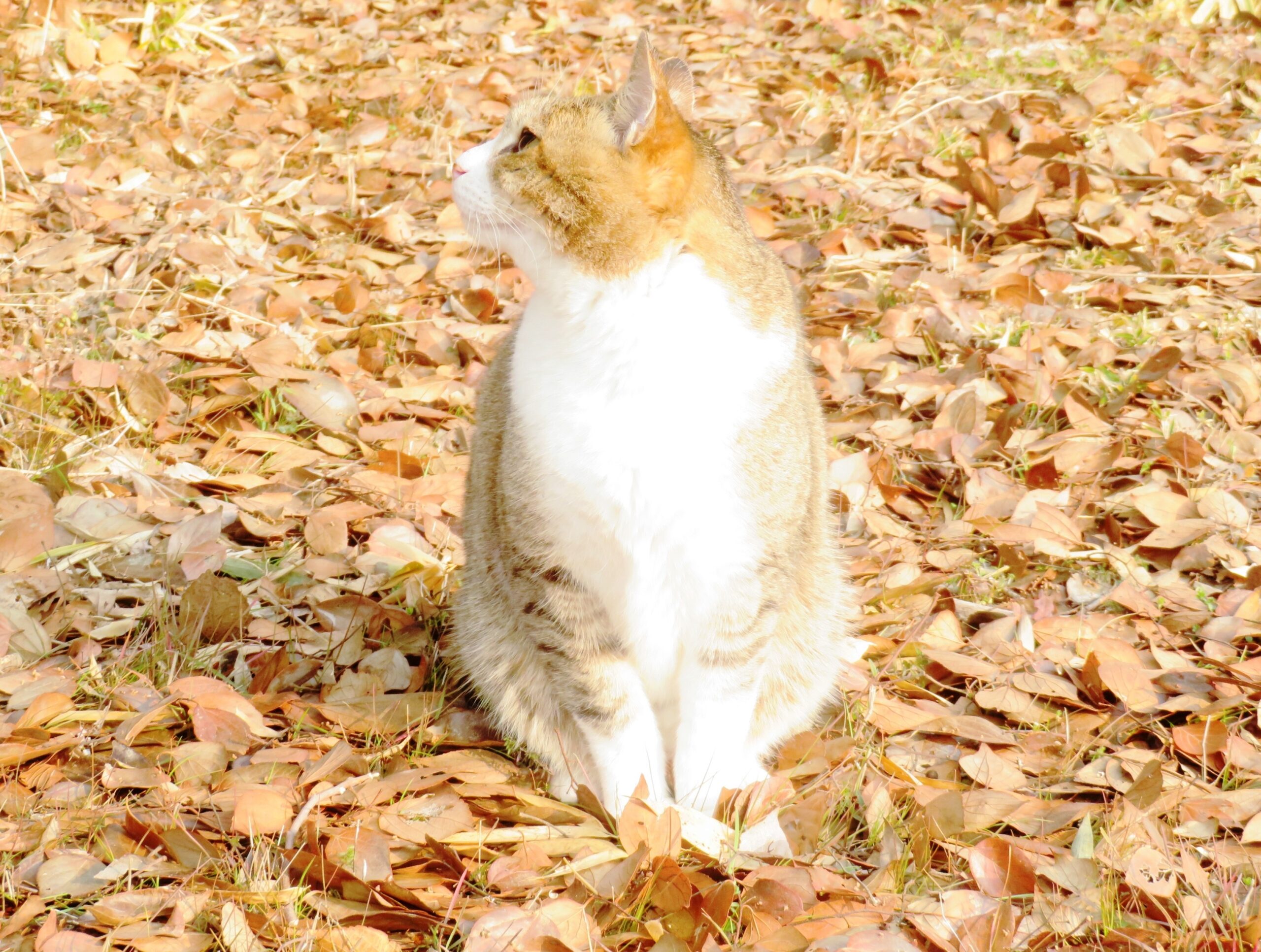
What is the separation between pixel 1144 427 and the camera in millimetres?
3430

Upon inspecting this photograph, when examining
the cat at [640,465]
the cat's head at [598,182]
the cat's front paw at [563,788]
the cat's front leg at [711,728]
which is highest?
the cat's head at [598,182]

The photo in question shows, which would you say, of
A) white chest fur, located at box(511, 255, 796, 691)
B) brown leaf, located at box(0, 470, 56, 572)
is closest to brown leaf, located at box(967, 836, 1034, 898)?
white chest fur, located at box(511, 255, 796, 691)

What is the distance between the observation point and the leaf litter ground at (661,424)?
2137mm

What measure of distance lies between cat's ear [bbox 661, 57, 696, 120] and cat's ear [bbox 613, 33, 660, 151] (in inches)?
15.4

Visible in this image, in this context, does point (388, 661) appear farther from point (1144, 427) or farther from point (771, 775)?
point (1144, 427)

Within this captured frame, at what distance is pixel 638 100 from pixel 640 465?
0.64 metres

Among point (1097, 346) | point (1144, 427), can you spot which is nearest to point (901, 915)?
point (1144, 427)

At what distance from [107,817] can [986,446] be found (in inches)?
Answer: 93.3

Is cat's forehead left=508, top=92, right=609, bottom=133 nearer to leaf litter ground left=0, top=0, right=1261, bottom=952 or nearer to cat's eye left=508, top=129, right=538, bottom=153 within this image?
cat's eye left=508, top=129, right=538, bottom=153

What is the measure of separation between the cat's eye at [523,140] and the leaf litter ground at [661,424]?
1.74 ft

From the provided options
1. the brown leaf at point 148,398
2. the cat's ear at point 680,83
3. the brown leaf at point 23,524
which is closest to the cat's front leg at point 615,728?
the cat's ear at point 680,83

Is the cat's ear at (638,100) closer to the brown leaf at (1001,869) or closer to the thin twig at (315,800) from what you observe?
the thin twig at (315,800)

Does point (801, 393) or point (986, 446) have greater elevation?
point (801, 393)

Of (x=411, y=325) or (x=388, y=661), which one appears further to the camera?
(x=411, y=325)
